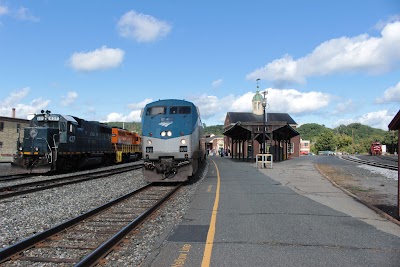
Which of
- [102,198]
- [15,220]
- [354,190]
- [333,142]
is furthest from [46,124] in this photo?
[333,142]

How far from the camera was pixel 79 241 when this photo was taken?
6.37 meters

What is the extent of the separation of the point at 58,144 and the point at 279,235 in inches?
684

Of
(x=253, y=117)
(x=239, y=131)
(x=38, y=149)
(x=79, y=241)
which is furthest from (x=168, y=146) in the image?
(x=253, y=117)

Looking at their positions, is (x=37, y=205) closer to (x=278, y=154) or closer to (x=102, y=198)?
(x=102, y=198)

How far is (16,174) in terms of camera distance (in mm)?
20406

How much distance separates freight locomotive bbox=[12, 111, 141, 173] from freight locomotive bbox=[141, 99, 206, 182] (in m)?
7.96

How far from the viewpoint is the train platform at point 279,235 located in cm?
523

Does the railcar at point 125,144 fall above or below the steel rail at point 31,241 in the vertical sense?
above

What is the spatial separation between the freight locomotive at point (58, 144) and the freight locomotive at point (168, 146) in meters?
7.96

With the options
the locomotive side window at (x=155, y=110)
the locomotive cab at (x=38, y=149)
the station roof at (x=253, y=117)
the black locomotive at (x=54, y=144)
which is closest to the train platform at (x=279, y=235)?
the locomotive side window at (x=155, y=110)

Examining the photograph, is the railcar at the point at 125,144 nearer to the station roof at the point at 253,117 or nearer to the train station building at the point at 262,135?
the train station building at the point at 262,135

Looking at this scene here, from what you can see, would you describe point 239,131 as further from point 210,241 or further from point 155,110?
point 210,241

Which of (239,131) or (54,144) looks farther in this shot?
(239,131)

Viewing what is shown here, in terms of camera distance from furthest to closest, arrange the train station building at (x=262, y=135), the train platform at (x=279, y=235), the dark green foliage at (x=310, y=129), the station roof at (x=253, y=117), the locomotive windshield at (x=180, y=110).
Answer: the dark green foliage at (x=310, y=129)
the station roof at (x=253, y=117)
the train station building at (x=262, y=135)
the locomotive windshield at (x=180, y=110)
the train platform at (x=279, y=235)
